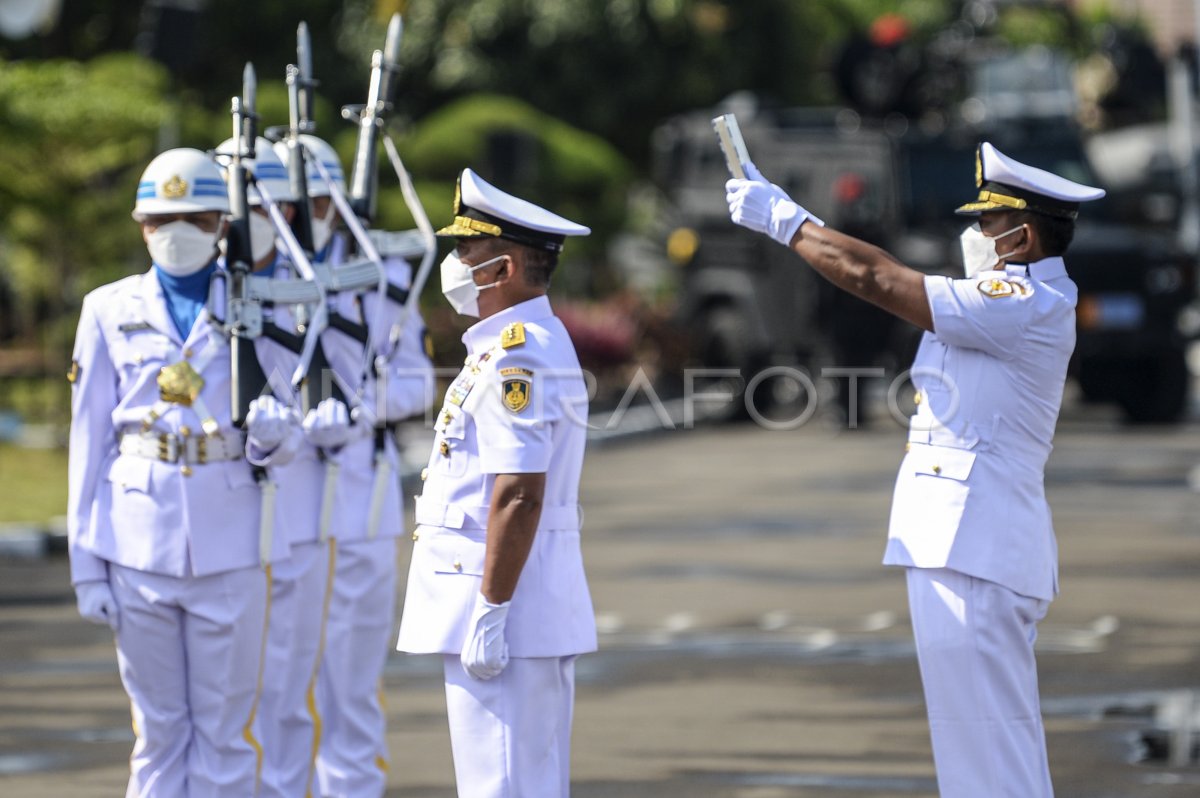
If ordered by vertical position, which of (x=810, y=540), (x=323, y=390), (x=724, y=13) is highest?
(x=724, y=13)

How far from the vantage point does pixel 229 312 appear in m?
6.35

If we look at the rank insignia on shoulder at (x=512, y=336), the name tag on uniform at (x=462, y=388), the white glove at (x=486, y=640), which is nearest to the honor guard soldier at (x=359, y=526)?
the name tag on uniform at (x=462, y=388)

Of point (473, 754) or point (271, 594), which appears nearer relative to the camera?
point (473, 754)

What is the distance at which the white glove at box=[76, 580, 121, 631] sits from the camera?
6.13 m

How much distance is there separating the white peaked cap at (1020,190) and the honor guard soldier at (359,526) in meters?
2.13

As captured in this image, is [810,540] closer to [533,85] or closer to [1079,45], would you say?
[1079,45]

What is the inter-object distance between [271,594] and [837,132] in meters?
17.1

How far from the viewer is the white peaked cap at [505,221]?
549 centimetres

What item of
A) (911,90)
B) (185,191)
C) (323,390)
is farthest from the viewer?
(911,90)

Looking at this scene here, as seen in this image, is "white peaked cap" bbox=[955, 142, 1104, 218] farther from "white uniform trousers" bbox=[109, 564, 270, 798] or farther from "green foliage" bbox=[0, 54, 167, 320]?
"green foliage" bbox=[0, 54, 167, 320]

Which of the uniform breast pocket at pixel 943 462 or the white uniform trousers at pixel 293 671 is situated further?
the white uniform trousers at pixel 293 671

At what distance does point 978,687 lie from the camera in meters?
5.71

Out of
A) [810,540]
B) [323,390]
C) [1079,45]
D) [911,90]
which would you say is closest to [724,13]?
[1079,45]

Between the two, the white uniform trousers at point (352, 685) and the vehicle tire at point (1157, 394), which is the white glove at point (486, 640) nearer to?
the white uniform trousers at point (352, 685)
